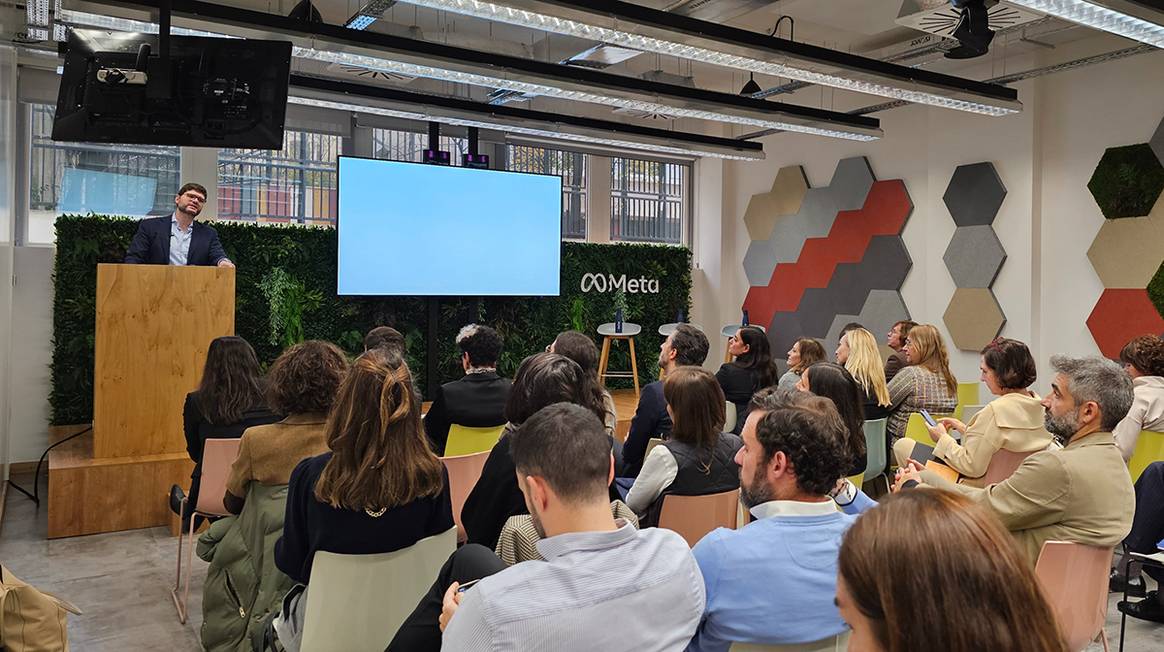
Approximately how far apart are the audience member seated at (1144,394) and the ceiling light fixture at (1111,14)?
1707 millimetres

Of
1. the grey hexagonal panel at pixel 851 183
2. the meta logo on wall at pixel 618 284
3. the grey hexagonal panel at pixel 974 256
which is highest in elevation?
the grey hexagonal panel at pixel 851 183

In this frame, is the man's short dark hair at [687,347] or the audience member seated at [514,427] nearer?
the audience member seated at [514,427]

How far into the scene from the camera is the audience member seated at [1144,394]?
4.12m

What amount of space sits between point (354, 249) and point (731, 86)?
4.22 meters

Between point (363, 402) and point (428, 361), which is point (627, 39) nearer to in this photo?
point (363, 402)

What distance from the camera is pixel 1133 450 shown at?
4227 mm

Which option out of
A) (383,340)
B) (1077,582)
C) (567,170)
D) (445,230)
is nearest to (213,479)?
(383,340)

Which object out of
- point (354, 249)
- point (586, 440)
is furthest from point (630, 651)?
point (354, 249)

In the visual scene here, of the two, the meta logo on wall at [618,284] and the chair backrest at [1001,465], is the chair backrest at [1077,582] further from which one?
the meta logo on wall at [618,284]

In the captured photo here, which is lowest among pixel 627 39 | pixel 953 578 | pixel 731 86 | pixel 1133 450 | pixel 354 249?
pixel 1133 450

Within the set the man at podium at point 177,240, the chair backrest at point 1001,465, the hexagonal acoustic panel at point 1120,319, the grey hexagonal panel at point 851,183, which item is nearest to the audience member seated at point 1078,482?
the chair backrest at point 1001,465

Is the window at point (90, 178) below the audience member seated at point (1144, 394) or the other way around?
the other way around

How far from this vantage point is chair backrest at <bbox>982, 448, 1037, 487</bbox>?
3447 mm

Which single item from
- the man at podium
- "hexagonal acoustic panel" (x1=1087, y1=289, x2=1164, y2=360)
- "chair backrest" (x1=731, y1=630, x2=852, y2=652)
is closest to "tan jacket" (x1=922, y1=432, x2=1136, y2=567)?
"chair backrest" (x1=731, y1=630, x2=852, y2=652)
